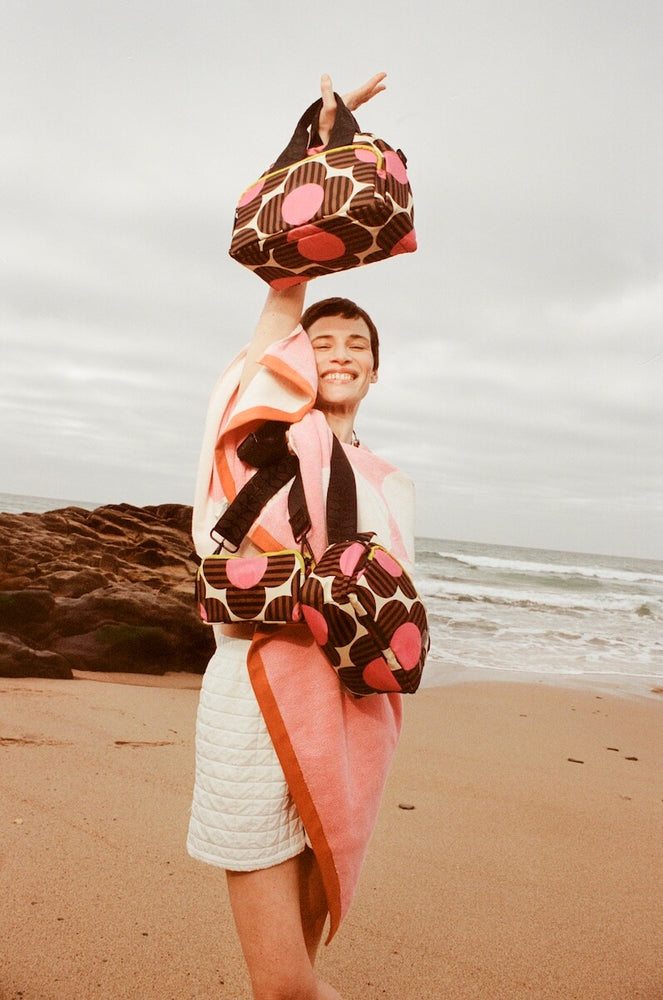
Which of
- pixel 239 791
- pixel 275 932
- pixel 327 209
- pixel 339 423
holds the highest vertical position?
pixel 327 209

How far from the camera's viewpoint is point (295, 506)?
1781mm

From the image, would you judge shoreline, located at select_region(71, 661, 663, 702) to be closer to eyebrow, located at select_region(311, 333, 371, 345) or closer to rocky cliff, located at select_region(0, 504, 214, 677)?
rocky cliff, located at select_region(0, 504, 214, 677)

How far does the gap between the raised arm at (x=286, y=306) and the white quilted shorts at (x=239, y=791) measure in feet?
2.75

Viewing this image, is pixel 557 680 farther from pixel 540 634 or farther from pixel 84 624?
pixel 84 624

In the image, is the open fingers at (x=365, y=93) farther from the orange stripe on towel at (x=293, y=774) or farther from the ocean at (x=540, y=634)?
the ocean at (x=540, y=634)

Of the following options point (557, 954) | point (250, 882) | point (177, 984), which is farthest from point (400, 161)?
point (557, 954)

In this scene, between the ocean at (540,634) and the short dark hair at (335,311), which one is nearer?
the short dark hair at (335,311)

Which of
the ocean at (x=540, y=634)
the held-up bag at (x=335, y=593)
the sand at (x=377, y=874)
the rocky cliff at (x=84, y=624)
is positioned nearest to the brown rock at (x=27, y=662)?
the rocky cliff at (x=84, y=624)

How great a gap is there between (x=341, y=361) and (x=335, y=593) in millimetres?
746

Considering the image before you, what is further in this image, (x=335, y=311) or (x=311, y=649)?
(x=335, y=311)

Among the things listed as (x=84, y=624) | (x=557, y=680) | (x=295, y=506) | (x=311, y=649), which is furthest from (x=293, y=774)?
(x=557, y=680)

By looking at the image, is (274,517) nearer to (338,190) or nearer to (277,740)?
(277,740)

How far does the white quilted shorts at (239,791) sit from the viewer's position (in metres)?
1.66

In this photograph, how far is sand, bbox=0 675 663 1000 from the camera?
2.54 meters
